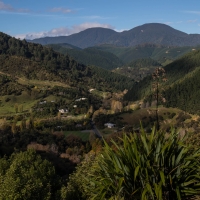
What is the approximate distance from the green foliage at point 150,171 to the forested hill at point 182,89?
278 feet

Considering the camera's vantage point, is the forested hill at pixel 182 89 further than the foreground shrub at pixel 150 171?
Yes

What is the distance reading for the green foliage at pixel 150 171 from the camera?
33.1 feet

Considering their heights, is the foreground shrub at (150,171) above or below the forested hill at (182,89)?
above

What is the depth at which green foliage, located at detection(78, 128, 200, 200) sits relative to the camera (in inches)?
397

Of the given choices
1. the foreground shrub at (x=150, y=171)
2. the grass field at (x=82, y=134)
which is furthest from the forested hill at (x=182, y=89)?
the foreground shrub at (x=150, y=171)

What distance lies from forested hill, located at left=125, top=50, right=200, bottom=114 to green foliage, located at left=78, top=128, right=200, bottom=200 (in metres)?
84.8

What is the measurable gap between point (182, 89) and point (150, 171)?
130026 millimetres

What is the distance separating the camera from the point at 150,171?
33.6ft

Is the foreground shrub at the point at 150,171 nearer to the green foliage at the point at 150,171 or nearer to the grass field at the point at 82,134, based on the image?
the green foliage at the point at 150,171

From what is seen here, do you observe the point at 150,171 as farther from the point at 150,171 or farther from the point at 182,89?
the point at 182,89

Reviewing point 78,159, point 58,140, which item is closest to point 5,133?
point 58,140

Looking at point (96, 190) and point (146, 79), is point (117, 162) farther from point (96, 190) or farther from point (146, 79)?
point (146, 79)

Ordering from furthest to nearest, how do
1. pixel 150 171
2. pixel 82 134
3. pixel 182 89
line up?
pixel 182 89
pixel 82 134
pixel 150 171

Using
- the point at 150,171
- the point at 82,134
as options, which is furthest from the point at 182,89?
the point at 150,171
